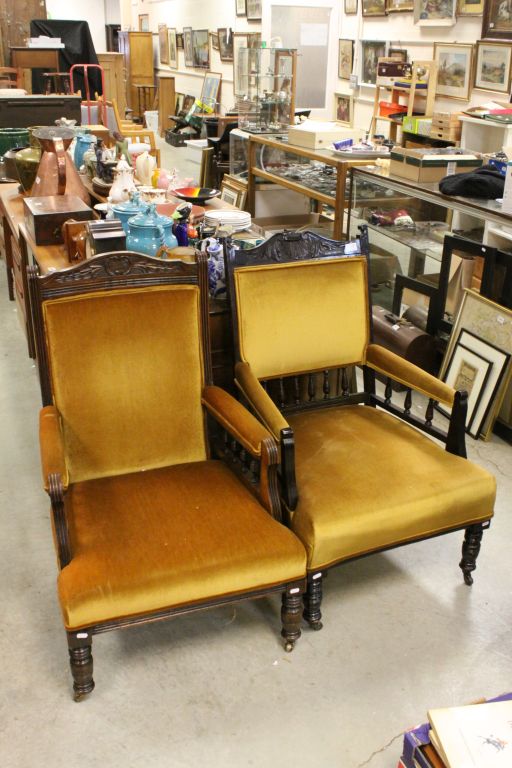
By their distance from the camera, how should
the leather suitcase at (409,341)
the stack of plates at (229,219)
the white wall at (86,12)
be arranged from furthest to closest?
the white wall at (86,12), the leather suitcase at (409,341), the stack of plates at (229,219)

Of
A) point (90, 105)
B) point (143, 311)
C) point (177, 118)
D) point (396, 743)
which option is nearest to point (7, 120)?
point (90, 105)

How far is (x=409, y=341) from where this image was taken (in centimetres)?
386

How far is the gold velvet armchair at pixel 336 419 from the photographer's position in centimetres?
220

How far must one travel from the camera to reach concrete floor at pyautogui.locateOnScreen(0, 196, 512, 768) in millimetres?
1973

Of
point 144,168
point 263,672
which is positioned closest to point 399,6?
point 144,168

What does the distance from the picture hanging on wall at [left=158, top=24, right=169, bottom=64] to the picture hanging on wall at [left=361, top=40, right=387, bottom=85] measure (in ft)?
25.9

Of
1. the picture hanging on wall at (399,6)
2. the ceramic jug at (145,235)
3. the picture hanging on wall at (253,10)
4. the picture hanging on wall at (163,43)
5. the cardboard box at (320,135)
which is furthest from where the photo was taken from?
the picture hanging on wall at (163,43)

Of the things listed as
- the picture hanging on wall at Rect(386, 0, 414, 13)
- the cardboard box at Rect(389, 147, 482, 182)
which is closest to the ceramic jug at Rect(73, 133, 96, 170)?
the cardboard box at Rect(389, 147, 482, 182)

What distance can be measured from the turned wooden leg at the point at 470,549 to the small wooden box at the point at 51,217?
2.20 m

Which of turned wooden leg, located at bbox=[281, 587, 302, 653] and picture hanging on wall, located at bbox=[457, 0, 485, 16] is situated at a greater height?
picture hanging on wall, located at bbox=[457, 0, 485, 16]

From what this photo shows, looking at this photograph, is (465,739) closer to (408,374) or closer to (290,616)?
(290,616)

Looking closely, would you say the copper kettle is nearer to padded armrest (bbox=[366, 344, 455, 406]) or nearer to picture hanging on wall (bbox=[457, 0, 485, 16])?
padded armrest (bbox=[366, 344, 455, 406])

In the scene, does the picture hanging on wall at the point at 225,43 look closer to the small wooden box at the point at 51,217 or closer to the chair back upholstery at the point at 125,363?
the small wooden box at the point at 51,217

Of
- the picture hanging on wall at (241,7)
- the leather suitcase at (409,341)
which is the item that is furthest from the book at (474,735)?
the picture hanging on wall at (241,7)
